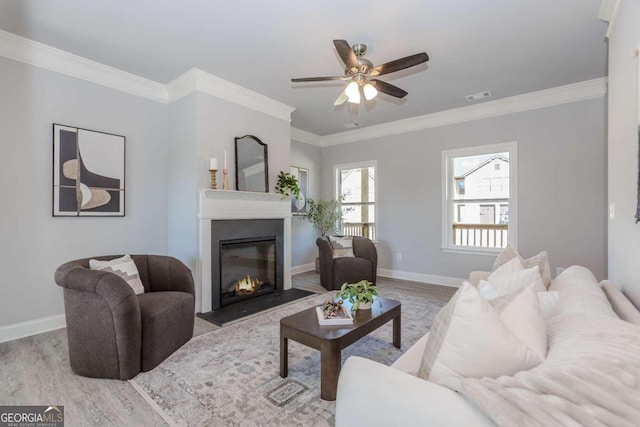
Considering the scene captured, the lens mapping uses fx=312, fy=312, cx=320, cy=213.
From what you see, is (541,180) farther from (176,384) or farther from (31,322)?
(31,322)

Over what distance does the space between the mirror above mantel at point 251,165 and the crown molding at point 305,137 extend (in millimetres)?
1605

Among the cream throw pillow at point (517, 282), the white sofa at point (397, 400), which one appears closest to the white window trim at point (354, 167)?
the cream throw pillow at point (517, 282)

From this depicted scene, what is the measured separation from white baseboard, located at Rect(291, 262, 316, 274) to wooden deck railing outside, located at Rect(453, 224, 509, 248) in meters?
2.63

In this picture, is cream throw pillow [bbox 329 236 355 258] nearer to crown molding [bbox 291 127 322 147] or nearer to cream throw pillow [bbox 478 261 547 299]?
crown molding [bbox 291 127 322 147]

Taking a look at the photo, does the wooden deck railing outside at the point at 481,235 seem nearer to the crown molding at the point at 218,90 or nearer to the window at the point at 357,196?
the window at the point at 357,196

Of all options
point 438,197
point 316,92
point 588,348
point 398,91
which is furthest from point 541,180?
point 588,348

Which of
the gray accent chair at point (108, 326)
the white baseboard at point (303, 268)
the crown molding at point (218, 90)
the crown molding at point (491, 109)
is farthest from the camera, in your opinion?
the white baseboard at point (303, 268)

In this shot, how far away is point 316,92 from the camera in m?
4.05

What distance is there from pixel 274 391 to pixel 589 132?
15.0 ft

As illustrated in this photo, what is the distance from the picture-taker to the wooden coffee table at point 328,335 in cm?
192

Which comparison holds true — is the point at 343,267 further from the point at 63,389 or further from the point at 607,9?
the point at 607,9

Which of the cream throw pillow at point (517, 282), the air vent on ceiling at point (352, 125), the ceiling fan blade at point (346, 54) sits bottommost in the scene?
the cream throw pillow at point (517, 282)

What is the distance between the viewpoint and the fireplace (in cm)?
369

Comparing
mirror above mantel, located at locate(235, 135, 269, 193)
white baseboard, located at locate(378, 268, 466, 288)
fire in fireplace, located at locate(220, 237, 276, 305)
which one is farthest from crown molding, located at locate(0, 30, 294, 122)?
white baseboard, located at locate(378, 268, 466, 288)
